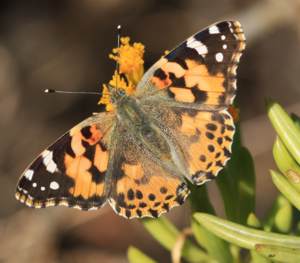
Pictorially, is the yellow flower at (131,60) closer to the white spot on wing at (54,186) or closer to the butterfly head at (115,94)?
the butterfly head at (115,94)

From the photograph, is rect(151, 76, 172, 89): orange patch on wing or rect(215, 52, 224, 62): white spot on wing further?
rect(151, 76, 172, 89): orange patch on wing

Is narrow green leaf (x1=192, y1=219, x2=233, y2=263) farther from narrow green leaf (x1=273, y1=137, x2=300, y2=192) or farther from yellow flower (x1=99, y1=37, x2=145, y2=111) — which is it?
yellow flower (x1=99, y1=37, x2=145, y2=111)

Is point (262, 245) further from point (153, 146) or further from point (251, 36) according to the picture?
point (251, 36)

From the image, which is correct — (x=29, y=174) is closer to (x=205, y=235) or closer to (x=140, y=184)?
(x=140, y=184)

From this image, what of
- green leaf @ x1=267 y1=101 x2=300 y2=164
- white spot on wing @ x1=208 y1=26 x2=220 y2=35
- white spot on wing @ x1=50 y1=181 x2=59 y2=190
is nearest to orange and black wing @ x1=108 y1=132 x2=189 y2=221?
white spot on wing @ x1=50 y1=181 x2=59 y2=190

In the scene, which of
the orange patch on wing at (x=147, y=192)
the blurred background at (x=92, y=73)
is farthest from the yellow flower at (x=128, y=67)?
the blurred background at (x=92, y=73)

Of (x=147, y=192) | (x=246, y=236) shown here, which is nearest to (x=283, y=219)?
(x=246, y=236)
